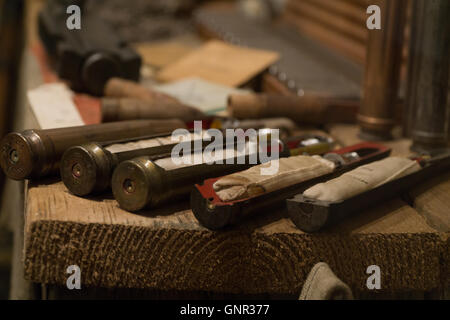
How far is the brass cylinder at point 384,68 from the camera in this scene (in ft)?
4.92

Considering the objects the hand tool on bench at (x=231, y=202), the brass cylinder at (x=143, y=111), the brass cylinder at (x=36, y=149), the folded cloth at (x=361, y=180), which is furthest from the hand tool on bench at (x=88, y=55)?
the folded cloth at (x=361, y=180)

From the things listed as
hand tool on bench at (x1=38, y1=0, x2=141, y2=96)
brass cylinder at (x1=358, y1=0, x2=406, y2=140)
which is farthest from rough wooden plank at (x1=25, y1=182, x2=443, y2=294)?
hand tool on bench at (x1=38, y1=0, x2=141, y2=96)

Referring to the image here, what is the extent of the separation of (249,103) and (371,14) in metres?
0.40

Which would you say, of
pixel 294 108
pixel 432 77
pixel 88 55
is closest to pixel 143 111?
pixel 294 108

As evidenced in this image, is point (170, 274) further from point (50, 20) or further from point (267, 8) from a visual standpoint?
point (267, 8)

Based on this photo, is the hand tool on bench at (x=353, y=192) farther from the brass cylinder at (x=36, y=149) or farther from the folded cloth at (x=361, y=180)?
the brass cylinder at (x=36, y=149)

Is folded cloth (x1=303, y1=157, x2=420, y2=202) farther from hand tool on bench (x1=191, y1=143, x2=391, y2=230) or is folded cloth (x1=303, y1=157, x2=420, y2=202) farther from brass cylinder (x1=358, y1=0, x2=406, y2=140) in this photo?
brass cylinder (x1=358, y1=0, x2=406, y2=140)

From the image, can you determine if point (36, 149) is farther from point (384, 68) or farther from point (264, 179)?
point (384, 68)

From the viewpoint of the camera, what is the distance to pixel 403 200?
125 cm

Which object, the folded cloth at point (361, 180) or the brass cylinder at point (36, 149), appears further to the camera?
the brass cylinder at point (36, 149)

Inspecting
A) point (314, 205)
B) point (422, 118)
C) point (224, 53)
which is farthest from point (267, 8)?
point (314, 205)

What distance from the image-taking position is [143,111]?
156cm

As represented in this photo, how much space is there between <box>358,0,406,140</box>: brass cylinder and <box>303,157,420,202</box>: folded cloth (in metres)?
0.36

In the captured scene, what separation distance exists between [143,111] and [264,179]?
616 millimetres
